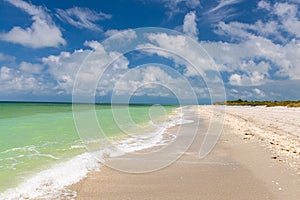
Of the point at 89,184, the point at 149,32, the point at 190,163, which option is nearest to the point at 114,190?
the point at 89,184

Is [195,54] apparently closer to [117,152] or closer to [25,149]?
[117,152]

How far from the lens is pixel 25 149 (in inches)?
407

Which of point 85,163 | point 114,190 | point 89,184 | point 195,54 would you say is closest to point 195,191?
point 114,190

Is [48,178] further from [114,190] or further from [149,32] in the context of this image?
[149,32]

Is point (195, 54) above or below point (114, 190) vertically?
above

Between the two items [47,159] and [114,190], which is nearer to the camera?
[114,190]

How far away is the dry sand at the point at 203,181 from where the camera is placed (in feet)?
17.3

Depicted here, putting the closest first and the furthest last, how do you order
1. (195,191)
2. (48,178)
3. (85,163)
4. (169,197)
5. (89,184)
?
1. (169,197)
2. (195,191)
3. (89,184)
4. (48,178)
5. (85,163)

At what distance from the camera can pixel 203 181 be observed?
6203 mm

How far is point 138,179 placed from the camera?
20.9ft

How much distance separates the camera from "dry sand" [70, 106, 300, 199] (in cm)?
527

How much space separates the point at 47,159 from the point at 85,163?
1.58 meters

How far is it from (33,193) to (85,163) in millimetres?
2713

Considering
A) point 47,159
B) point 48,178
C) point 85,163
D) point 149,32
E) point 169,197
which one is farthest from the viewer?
point 149,32
